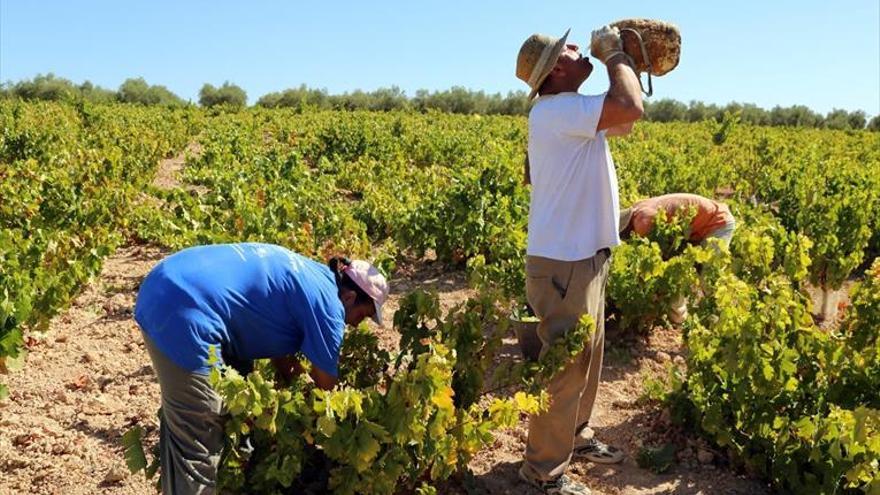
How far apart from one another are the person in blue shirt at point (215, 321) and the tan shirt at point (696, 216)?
3386 mm

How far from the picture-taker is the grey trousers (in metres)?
2.78

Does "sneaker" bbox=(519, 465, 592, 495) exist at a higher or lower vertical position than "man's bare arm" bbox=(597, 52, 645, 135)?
lower

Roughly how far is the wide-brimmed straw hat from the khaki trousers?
0.75 metres

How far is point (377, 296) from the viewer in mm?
2965

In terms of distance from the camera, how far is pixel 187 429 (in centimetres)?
285

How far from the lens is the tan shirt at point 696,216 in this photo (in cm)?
576

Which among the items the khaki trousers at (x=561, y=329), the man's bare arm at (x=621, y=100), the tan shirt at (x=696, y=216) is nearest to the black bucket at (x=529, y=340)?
the khaki trousers at (x=561, y=329)

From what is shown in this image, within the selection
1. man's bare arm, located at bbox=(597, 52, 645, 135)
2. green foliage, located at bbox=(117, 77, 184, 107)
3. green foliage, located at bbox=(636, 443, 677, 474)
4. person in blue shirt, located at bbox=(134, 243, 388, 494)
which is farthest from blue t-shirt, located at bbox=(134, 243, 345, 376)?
green foliage, located at bbox=(117, 77, 184, 107)

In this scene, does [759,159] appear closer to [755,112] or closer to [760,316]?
[760,316]

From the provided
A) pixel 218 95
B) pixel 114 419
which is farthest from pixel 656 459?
pixel 218 95

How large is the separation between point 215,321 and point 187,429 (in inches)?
17.6

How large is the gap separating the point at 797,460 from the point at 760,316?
732mm

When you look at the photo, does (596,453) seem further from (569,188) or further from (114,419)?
(114,419)

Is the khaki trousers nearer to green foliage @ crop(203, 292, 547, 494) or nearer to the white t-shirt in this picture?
the white t-shirt
